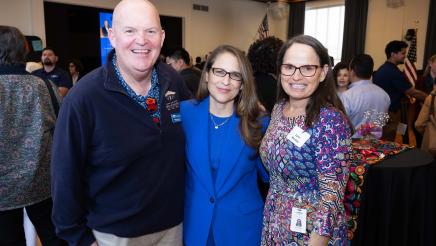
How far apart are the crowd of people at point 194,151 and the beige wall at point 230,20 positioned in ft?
22.1

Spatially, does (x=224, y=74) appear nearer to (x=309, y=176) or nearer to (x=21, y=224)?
(x=309, y=176)

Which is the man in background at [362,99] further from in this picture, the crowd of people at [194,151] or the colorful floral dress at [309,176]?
the colorful floral dress at [309,176]

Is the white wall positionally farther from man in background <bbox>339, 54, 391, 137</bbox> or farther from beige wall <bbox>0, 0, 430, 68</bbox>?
man in background <bbox>339, 54, 391, 137</bbox>

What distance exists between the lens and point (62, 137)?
1208 mm

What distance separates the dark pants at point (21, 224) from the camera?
1961 mm

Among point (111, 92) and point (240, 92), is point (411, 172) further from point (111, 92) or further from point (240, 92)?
point (111, 92)

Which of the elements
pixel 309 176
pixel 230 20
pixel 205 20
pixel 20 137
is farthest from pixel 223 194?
pixel 230 20

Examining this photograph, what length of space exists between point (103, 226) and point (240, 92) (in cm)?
83

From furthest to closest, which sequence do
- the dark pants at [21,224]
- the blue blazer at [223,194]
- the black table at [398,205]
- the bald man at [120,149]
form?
the black table at [398,205] → the dark pants at [21,224] → the blue blazer at [223,194] → the bald man at [120,149]

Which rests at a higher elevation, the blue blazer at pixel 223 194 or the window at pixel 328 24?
the window at pixel 328 24

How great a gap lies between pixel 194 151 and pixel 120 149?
1.17ft

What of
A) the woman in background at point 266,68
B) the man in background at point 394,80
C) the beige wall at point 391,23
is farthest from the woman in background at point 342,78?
the beige wall at point 391,23

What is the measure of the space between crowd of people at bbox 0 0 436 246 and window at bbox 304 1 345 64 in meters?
9.49

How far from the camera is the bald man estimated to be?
1228 mm
